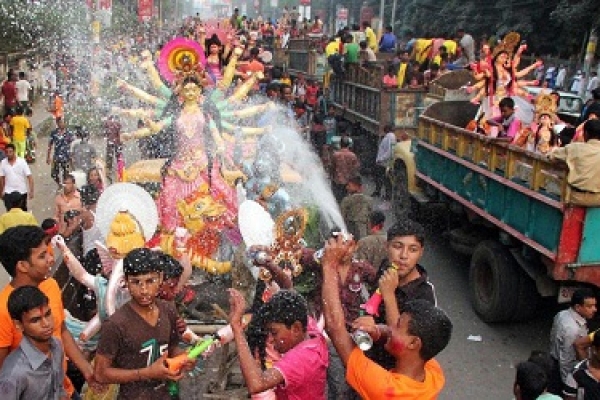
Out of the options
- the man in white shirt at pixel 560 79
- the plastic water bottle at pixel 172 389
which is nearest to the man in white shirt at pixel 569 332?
the plastic water bottle at pixel 172 389

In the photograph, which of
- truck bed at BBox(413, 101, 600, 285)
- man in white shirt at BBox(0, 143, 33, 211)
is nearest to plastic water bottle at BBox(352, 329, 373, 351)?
truck bed at BBox(413, 101, 600, 285)

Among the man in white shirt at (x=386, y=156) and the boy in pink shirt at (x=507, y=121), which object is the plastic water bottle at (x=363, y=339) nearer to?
the boy in pink shirt at (x=507, y=121)

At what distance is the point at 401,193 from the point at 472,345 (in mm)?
4470

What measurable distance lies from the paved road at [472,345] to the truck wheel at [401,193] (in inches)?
61.4

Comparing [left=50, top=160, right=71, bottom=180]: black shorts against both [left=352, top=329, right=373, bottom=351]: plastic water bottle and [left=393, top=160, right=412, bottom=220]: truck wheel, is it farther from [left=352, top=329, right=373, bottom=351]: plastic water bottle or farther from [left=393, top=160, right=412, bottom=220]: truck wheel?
[left=352, top=329, right=373, bottom=351]: plastic water bottle

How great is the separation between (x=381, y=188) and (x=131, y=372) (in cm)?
982

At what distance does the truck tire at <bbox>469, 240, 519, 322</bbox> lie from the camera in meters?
6.67

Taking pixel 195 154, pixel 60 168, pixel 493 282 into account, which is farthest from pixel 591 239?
pixel 60 168

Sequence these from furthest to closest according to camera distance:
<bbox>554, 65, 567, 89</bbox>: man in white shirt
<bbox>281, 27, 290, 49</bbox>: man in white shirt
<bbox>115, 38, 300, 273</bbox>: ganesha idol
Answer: <bbox>554, 65, 567, 89</bbox>: man in white shirt < <bbox>281, 27, 290, 49</bbox>: man in white shirt < <bbox>115, 38, 300, 273</bbox>: ganesha idol

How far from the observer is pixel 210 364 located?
5.30 m

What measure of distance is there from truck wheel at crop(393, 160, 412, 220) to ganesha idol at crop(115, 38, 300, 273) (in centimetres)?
362

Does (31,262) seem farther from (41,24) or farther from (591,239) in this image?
(41,24)

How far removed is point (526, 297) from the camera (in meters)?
6.72

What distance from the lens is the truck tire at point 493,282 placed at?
21.9 feet
